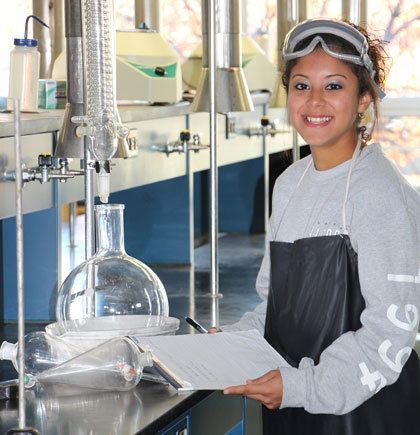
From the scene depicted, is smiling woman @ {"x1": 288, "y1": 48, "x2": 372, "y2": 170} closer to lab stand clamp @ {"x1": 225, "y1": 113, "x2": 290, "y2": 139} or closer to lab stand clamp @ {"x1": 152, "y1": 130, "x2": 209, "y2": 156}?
lab stand clamp @ {"x1": 152, "y1": 130, "x2": 209, "y2": 156}

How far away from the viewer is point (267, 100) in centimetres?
385

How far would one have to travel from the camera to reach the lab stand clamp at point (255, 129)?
3347 mm

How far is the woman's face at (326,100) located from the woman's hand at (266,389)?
42 cm

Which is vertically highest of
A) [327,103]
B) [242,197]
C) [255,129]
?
[327,103]

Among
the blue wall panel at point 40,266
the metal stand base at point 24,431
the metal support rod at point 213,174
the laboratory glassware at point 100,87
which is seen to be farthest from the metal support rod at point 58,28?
the metal stand base at point 24,431

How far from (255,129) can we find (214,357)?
7.77 feet

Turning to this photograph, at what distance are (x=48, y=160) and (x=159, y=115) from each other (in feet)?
2.78

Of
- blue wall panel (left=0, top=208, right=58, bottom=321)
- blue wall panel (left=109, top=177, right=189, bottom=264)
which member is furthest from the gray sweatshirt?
blue wall panel (left=109, top=177, right=189, bottom=264)

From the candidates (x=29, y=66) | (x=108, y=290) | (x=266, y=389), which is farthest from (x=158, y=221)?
(x=266, y=389)

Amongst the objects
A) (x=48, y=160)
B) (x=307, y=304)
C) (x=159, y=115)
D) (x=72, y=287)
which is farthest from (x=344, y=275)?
(x=159, y=115)

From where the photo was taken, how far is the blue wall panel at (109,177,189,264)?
3.09m

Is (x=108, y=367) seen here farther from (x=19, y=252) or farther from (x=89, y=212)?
(x=89, y=212)

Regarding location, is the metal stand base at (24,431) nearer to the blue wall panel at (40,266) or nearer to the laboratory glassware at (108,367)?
the laboratory glassware at (108,367)

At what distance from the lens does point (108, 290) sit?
1.55 meters
